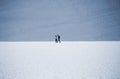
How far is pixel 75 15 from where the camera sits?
13109mm

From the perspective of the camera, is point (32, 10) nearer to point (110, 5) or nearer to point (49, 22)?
point (49, 22)

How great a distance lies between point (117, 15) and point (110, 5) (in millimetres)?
1509

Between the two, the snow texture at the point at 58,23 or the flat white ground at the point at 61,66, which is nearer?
the flat white ground at the point at 61,66

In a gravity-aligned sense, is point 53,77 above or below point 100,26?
below

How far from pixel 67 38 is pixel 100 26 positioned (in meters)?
2.98

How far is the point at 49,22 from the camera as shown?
1316 centimetres

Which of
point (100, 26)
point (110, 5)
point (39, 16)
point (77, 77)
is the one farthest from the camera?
point (100, 26)

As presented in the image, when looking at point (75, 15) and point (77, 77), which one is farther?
point (75, 15)

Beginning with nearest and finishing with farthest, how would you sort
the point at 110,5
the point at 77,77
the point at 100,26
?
the point at 77,77 → the point at 110,5 → the point at 100,26

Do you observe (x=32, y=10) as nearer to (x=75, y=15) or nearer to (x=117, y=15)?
(x=75, y=15)

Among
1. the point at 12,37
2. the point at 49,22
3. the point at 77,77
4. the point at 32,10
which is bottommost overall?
the point at 77,77

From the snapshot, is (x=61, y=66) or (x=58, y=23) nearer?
(x=61, y=66)

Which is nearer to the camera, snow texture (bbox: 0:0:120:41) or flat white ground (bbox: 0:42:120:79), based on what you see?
flat white ground (bbox: 0:42:120:79)

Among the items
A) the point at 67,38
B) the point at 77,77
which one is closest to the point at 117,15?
the point at 67,38
